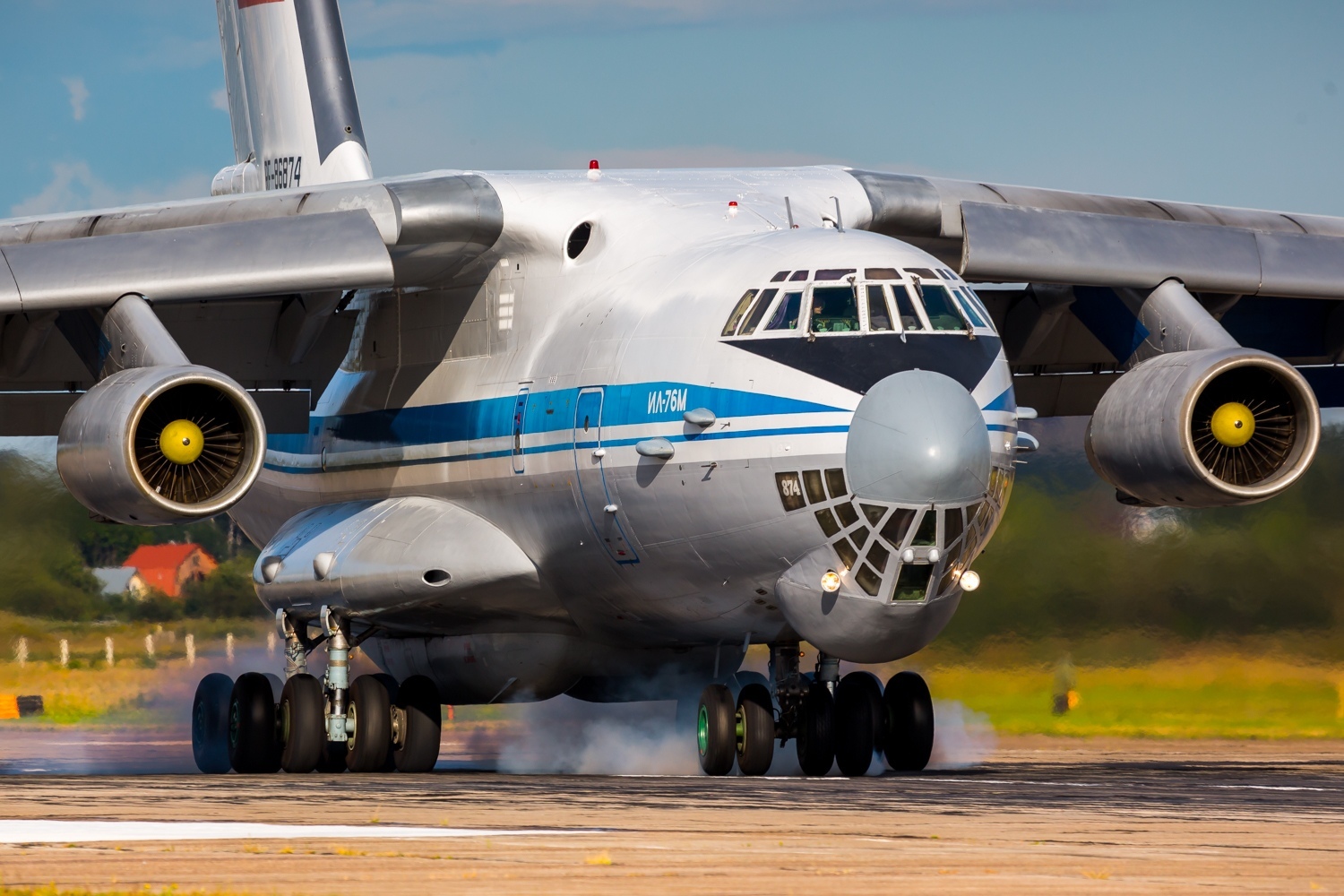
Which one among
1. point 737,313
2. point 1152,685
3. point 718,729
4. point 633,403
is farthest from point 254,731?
point 1152,685

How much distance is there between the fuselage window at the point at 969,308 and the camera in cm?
1112

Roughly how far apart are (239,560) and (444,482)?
19.2 ft

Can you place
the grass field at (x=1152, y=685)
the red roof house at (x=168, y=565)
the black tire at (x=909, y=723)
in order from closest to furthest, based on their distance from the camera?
the black tire at (x=909, y=723), the grass field at (x=1152, y=685), the red roof house at (x=168, y=565)

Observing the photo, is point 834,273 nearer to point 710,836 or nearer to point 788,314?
point 788,314

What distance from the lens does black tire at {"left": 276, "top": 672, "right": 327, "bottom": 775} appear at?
43.0 feet

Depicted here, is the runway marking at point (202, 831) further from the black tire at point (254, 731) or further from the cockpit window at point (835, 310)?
the black tire at point (254, 731)

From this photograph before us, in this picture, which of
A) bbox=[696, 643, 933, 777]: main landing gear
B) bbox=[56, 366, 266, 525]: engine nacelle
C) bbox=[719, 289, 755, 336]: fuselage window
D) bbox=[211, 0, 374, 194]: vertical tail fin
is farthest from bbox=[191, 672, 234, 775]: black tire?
bbox=[719, 289, 755, 336]: fuselage window

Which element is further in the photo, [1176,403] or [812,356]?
[1176,403]

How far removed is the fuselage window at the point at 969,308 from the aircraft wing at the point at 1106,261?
170cm

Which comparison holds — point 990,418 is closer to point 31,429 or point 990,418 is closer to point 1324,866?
point 1324,866

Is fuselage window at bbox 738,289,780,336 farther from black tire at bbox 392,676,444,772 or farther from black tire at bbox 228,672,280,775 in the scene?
black tire at bbox 228,672,280,775

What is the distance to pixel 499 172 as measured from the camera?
1334 cm

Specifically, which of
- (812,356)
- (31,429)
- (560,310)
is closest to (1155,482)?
(812,356)

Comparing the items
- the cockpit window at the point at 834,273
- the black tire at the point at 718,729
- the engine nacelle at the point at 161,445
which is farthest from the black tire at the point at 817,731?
the engine nacelle at the point at 161,445
